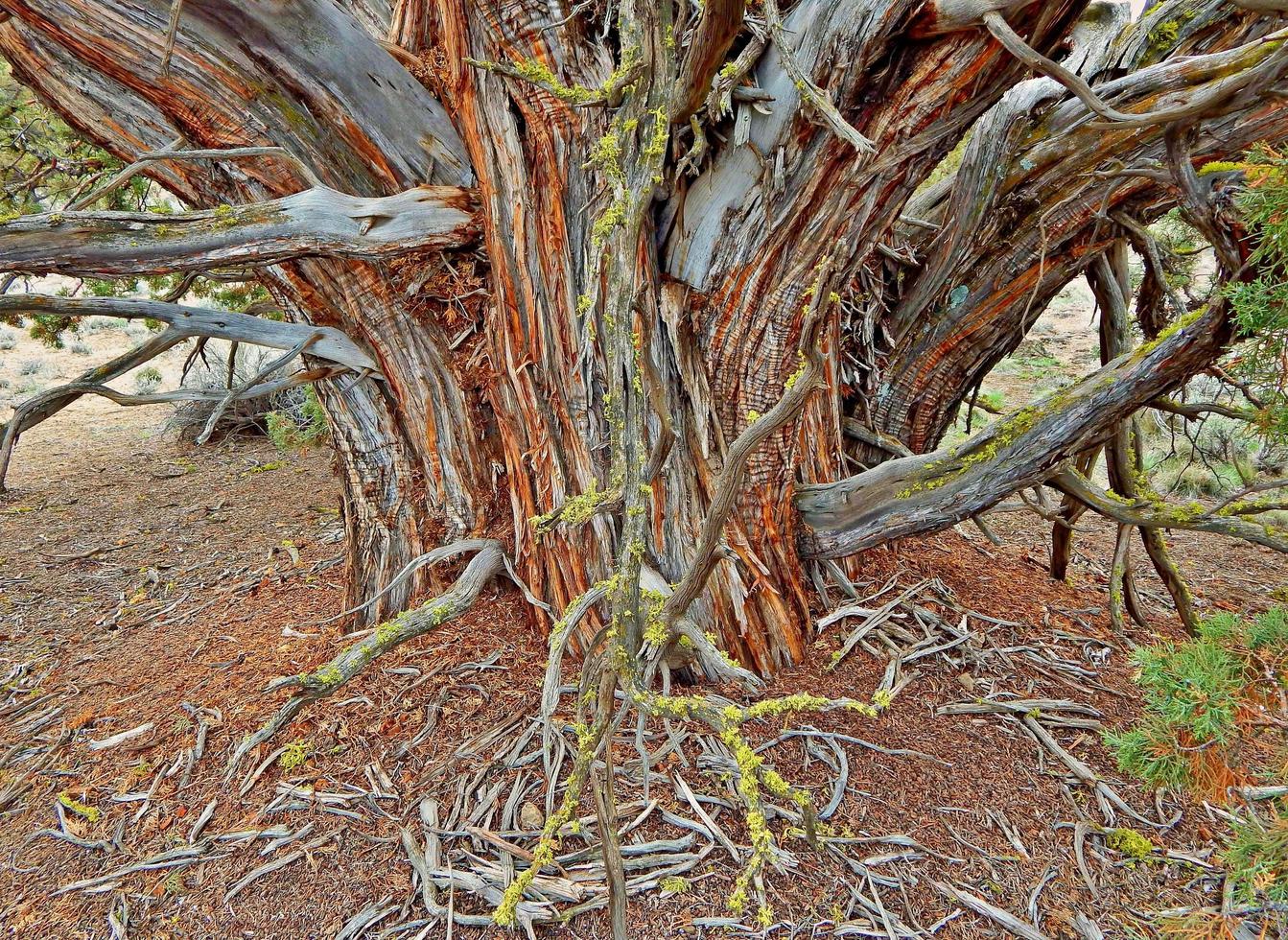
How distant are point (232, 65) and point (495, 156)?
80 cm

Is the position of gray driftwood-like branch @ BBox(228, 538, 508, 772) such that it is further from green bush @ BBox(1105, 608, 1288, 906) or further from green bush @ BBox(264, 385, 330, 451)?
green bush @ BBox(264, 385, 330, 451)

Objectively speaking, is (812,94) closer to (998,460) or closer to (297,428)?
(998,460)

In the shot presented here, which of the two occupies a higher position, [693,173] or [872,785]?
[693,173]

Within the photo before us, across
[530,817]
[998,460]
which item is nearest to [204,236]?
[530,817]

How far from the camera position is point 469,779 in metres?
2.24

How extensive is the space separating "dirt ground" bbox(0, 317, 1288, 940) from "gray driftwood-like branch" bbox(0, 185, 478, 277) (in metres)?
1.45

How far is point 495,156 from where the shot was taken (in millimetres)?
2230

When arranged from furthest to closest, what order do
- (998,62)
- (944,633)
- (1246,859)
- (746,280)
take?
1. (944,633)
2. (746,280)
3. (998,62)
4. (1246,859)

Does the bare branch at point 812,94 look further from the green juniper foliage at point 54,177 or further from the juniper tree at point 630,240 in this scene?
the green juniper foliage at point 54,177

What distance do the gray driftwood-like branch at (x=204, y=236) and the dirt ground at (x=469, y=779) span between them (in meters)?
1.45

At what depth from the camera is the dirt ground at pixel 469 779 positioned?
1.90 meters

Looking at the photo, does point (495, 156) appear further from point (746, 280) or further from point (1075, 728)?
point (1075, 728)

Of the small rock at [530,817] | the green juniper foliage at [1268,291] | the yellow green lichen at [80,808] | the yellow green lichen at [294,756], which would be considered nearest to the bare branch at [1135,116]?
the green juniper foliage at [1268,291]

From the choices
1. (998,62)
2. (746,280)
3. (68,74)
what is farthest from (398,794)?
(998,62)
